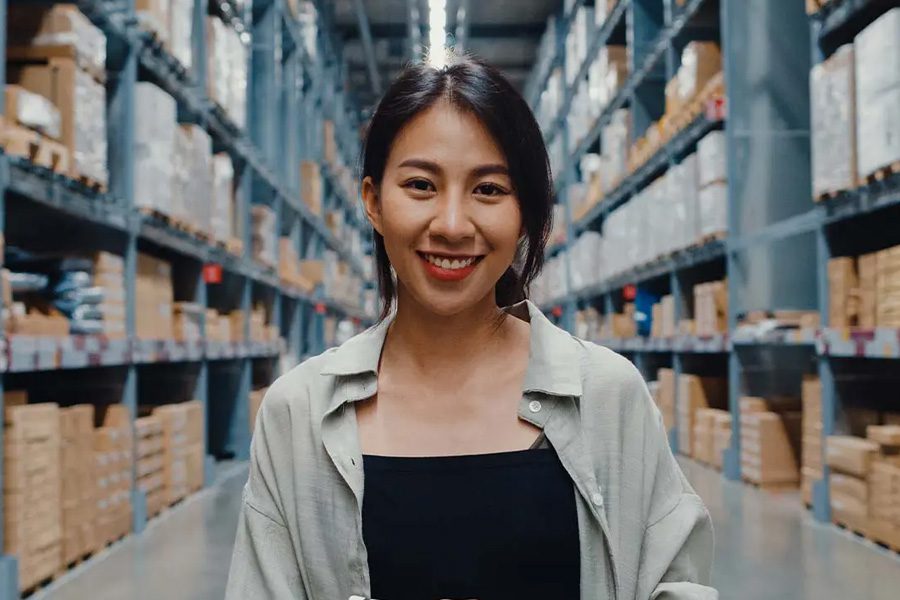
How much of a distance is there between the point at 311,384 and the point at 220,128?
562 centimetres

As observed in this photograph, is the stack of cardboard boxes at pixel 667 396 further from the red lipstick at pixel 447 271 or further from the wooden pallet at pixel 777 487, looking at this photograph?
the red lipstick at pixel 447 271

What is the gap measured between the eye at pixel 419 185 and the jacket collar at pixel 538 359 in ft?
0.92

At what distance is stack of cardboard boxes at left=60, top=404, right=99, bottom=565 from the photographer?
389 cm

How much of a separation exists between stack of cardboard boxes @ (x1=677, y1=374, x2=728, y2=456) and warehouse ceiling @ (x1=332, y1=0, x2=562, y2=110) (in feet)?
26.3

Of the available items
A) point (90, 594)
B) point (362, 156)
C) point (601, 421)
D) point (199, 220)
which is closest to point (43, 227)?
point (199, 220)

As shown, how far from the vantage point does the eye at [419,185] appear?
141 cm

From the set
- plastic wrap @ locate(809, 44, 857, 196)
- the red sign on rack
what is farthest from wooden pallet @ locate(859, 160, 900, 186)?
the red sign on rack

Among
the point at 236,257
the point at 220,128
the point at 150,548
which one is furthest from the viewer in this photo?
the point at 236,257

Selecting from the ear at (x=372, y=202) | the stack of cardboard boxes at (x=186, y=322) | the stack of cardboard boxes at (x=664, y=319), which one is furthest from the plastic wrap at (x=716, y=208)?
the ear at (x=372, y=202)

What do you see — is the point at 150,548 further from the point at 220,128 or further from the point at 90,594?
the point at 220,128

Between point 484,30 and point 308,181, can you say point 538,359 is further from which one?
point 484,30

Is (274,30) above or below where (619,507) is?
above

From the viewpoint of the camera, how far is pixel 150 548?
171 inches

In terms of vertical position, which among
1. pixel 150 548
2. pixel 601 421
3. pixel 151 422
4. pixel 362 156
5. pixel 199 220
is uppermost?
pixel 199 220
